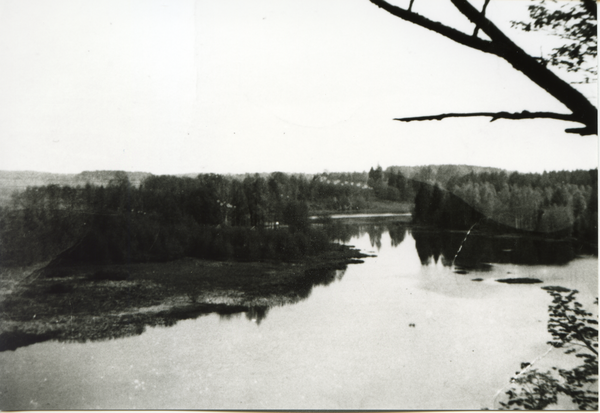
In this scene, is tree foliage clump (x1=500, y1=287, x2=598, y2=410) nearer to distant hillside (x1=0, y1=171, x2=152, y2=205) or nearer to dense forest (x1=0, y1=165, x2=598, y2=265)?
dense forest (x1=0, y1=165, x2=598, y2=265)

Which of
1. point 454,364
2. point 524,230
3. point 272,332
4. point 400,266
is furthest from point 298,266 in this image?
point 524,230

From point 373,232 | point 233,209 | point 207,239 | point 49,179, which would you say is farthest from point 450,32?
point 49,179

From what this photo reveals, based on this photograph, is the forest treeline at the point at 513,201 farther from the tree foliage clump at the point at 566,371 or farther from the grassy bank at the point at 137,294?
the grassy bank at the point at 137,294

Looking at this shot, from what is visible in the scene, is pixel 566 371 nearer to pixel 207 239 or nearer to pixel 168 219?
pixel 207 239

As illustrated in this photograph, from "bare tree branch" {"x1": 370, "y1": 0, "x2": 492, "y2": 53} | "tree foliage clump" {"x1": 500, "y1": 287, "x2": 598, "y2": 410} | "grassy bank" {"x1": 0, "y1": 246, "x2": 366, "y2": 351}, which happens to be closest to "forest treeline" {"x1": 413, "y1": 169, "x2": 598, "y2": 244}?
"tree foliage clump" {"x1": 500, "y1": 287, "x2": 598, "y2": 410}

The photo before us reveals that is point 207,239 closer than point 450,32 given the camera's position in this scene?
No

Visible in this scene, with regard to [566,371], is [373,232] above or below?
above

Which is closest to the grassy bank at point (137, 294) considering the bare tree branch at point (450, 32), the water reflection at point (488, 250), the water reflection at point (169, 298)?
the water reflection at point (169, 298)
